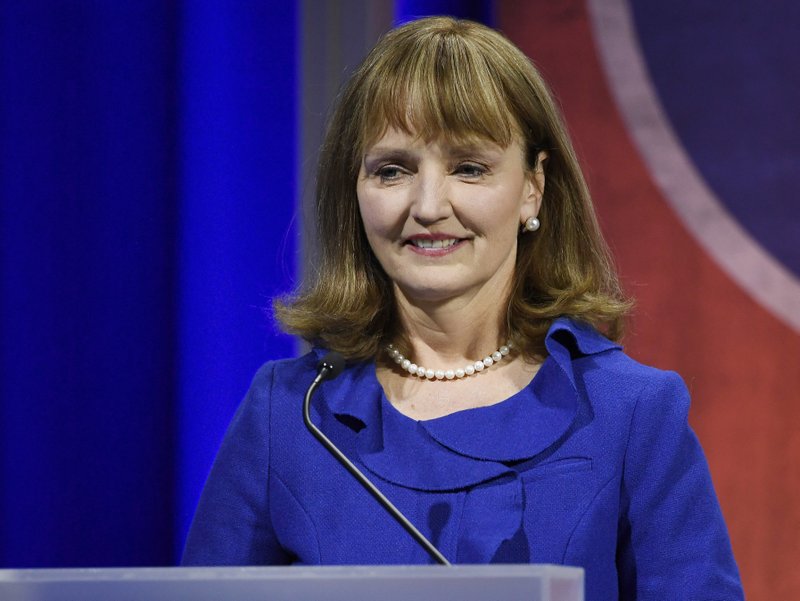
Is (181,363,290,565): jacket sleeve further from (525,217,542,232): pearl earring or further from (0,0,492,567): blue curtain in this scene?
(0,0,492,567): blue curtain

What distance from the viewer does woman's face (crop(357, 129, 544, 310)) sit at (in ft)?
4.44

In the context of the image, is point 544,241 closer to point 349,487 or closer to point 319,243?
point 319,243

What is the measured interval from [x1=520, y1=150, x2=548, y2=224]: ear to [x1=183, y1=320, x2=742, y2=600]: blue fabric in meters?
0.15

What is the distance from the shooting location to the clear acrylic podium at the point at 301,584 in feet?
2.38

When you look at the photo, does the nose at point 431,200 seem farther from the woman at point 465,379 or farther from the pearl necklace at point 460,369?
the pearl necklace at point 460,369

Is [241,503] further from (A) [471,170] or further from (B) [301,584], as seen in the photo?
(B) [301,584]

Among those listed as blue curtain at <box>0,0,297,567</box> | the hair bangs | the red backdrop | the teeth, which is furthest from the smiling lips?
the red backdrop

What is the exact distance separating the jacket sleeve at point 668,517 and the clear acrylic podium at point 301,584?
561 mm

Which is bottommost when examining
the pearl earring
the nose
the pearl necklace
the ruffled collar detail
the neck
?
the ruffled collar detail

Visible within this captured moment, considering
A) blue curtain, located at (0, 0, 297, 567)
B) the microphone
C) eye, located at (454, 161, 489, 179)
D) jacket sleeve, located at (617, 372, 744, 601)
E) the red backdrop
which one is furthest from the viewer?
the red backdrop

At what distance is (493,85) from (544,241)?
232mm

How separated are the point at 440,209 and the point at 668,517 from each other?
1.37 ft

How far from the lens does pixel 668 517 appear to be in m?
1.27

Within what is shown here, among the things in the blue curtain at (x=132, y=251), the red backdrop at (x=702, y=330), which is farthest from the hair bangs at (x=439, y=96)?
the red backdrop at (x=702, y=330)
